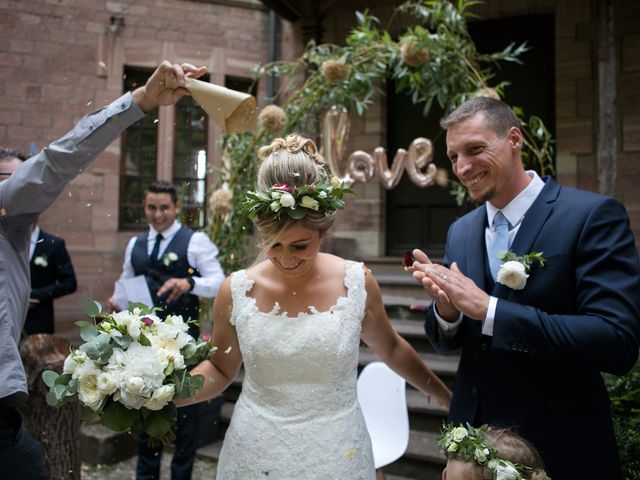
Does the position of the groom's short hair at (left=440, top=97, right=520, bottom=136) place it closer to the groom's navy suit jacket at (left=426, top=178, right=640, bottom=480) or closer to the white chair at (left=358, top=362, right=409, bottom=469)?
the groom's navy suit jacket at (left=426, top=178, right=640, bottom=480)

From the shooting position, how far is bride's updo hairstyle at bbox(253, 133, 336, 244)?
1988 millimetres

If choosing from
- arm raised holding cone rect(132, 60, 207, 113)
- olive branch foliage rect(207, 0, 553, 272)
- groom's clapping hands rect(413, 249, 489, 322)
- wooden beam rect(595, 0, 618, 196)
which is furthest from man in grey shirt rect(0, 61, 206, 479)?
wooden beam rect(595, 0, 618, 196)

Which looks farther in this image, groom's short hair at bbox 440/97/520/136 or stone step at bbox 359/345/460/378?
stone step at bbox 359/345/460/378

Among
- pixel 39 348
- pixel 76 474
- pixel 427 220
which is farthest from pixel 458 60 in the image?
pixel 76 474

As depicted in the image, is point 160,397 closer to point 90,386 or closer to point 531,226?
point 90,386

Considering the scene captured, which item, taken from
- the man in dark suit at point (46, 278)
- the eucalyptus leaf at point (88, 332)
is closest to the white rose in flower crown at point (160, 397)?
the eucalyptus leaf at point (88, 332)

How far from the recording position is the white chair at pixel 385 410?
3.48 m

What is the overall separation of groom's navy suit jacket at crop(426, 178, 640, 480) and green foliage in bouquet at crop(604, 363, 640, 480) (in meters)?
1.12

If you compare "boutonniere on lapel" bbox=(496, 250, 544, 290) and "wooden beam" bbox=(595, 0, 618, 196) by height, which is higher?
"wooden beam" bbox=(595, 0, 618, 196)

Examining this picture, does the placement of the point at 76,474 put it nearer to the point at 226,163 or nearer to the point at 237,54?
the point at 226,163

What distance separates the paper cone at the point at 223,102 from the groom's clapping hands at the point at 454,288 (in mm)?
847

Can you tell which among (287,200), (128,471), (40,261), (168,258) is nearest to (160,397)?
(287,200)

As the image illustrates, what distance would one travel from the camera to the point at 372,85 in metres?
5.55

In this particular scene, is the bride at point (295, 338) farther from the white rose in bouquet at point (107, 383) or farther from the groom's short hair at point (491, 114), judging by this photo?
the groom's short hair at point (491, 114)
